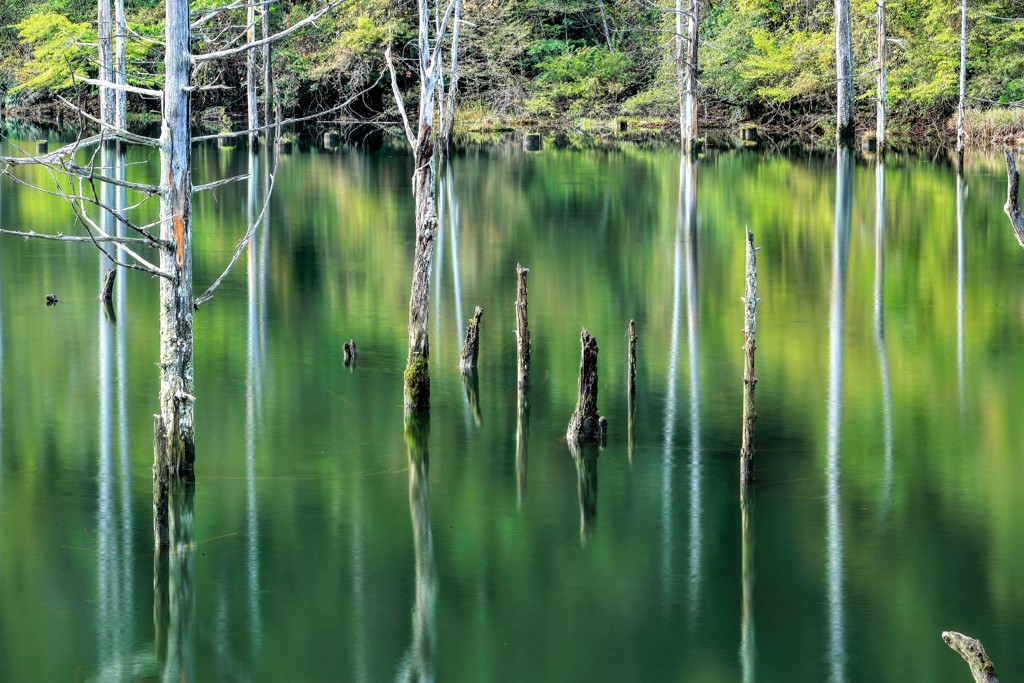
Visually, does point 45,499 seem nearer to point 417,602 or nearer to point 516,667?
point 417,602

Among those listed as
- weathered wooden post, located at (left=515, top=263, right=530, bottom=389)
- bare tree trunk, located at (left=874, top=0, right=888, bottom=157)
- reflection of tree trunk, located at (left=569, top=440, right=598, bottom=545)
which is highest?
bare tree trunk, located at (left=874, top=0, right=888, bottom=157)

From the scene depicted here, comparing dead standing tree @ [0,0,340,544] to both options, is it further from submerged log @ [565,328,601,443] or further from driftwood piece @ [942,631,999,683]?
driftwood piece @ [942,631,999,683]

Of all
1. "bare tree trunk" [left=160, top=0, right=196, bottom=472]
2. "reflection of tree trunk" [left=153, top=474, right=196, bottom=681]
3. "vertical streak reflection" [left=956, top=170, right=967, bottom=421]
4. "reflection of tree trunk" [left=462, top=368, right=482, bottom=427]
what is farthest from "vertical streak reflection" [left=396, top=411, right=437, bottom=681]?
"vertical streak reflection" [left=956, top=170, right=967, bottom=421]

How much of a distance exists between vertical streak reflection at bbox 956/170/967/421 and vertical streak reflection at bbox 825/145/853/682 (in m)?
1.42

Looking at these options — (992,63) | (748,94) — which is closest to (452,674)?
(992,63)

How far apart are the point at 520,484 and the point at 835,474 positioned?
2.99 metres

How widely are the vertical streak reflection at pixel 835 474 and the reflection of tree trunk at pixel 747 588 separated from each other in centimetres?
53

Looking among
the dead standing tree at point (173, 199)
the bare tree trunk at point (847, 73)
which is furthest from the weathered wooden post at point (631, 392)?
the bare tree trunk at point (847, 73)

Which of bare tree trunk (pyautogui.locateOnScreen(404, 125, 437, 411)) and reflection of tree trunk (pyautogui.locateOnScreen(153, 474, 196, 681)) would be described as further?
bare tree trunk (pyautogui.locateOnScreen(404, 125, 437, 411))

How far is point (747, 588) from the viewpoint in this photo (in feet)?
35.3

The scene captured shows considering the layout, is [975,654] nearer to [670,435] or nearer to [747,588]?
[747,588]

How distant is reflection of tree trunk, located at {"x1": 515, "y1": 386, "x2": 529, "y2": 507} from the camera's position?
1305 centimetres

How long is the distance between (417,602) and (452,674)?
118 cm

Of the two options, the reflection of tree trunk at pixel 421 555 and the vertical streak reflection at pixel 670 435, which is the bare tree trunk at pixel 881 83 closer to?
the vertical streak reflection at pixel 670 435
